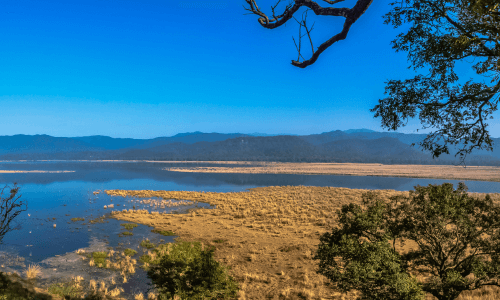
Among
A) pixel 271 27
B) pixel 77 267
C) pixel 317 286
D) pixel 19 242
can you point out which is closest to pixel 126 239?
pixel 77 267

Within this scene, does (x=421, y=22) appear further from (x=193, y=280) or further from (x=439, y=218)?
(x=193, y=280)

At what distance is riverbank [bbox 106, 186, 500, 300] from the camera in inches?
449

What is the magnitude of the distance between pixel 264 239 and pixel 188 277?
10.7 meters

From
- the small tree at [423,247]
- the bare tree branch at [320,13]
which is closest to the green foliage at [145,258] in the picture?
the small tree at [423,247]

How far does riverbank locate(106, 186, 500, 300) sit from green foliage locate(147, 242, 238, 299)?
2.32 meters

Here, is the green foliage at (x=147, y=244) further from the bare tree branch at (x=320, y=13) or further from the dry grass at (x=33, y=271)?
the bare tree branch at (x=320, y=13)

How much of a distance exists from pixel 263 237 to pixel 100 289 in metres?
10.9

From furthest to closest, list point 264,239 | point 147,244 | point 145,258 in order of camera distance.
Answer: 1. point 264,239
2. point 147,244
3. point 145,258

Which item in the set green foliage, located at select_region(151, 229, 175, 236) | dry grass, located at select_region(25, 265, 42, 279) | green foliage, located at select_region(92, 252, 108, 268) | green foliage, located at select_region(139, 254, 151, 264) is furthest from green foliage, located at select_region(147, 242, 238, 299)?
green foliage, located at select_region(151, 229, 175, 236)

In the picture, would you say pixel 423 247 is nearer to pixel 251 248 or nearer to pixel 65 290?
pixel 251 248

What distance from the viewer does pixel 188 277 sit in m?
8.68

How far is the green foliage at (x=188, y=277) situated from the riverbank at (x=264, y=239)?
232cm

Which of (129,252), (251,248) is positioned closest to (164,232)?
(129,252)

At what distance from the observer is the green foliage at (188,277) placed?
845 centimetres
